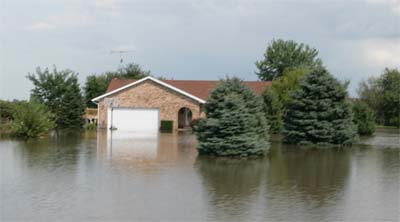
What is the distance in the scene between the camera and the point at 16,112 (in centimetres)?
2806

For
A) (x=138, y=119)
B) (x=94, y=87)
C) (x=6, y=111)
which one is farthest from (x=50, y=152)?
(x=94, y=87)

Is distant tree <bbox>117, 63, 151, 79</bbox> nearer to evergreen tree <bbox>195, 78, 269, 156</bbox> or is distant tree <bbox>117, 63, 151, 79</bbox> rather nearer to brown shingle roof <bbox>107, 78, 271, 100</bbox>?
brown shingle roof <bbox>107, 78, 271, 100</bbox>

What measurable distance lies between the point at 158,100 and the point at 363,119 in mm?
14283

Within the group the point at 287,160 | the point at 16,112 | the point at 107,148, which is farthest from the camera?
the point at 16,112

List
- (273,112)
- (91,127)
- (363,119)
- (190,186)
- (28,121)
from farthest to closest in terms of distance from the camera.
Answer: (91,127)
(363,119)
(273,112)
(28,121)
(190,186)

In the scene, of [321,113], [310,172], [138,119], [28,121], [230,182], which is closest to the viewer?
[230,182]

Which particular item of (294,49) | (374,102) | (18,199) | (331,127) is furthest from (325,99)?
(294,49)

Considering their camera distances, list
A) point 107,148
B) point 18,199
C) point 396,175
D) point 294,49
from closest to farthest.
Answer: point 18,199, point 396,175, point 107,148, point 294,49

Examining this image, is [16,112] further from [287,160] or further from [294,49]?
[294,49]

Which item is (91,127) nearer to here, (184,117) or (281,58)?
(184,117)

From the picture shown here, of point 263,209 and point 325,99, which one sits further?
point 325,99

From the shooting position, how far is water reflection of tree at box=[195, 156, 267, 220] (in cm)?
1140

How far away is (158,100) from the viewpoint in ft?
127

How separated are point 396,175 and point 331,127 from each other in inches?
382
